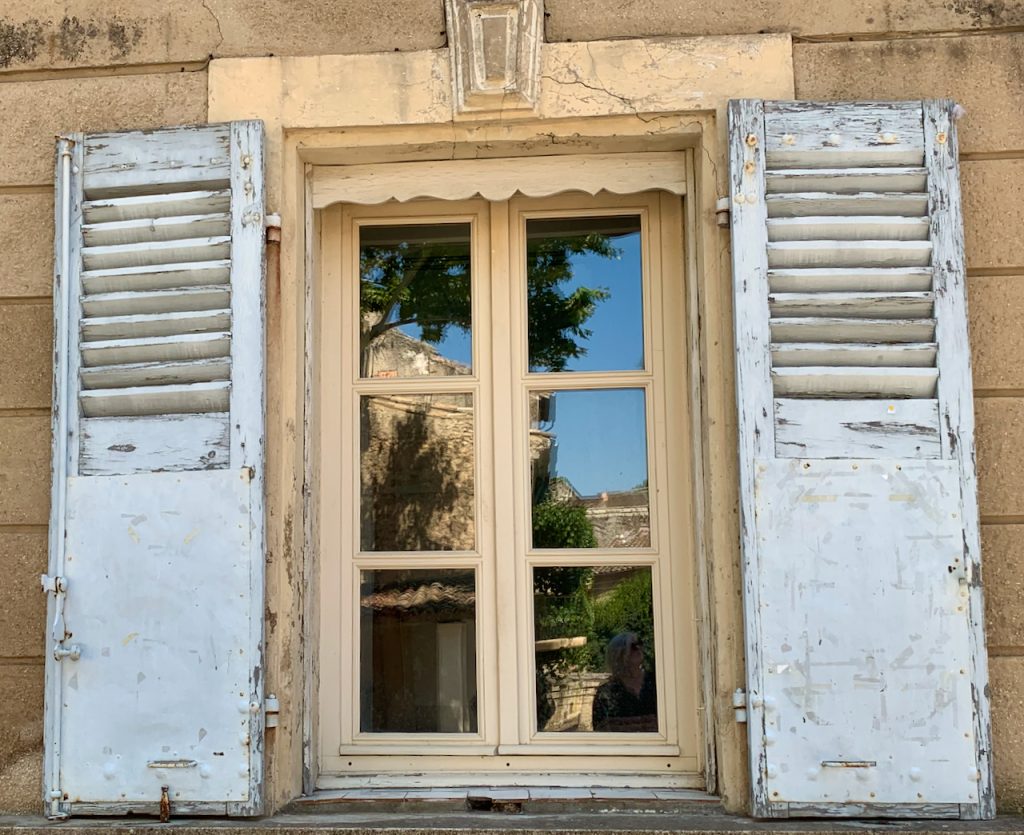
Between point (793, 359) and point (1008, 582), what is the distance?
0.92m

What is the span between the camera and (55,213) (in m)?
3.41

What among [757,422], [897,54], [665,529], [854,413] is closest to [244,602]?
[665,529]

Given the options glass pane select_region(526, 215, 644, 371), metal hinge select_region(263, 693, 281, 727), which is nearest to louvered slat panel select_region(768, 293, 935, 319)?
glass pane select_region(526, 215, 644, 371)

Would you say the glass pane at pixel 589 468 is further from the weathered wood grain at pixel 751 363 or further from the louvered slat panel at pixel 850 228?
the louvered slat panel at pixel 850 228

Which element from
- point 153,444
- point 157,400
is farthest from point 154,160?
point 153,444

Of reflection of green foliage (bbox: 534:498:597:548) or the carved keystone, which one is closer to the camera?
the carved keystone

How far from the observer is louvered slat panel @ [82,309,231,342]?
3.29 m

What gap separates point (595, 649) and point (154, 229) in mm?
1930

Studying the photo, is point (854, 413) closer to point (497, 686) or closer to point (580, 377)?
point (580, 377)

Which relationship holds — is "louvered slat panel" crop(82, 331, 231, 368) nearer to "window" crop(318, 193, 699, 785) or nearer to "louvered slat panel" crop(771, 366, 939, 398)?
"window" crop(318, 193, 699, 785)

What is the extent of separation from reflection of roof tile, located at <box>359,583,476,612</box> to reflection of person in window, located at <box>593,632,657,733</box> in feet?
1.62

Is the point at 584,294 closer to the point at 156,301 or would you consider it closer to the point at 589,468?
the point at 589,468

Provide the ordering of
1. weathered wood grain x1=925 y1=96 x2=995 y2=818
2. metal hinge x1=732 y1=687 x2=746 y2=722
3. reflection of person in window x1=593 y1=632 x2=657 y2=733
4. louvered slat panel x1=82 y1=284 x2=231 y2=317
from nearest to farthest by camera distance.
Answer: weathered wood grain x1=925 y1=96 x2=995 y2=818
metal hinge x1=732 y1=687 x2=746 y2=722
louvered slat panel x1=82 y1=284 x2=231 y2=317
reflection of person in window x1=593 y1=632 x2=657 y2=733

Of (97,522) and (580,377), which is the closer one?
(97,522)
